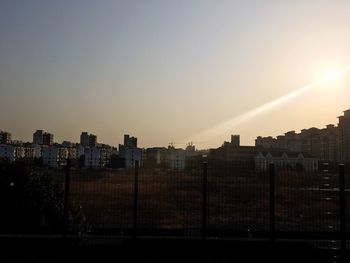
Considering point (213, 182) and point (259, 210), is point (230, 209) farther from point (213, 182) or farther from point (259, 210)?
point (213, 182)

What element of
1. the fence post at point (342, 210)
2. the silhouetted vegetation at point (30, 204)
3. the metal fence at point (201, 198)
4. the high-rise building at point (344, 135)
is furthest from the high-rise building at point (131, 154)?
the high-rise building at point (344, 135)

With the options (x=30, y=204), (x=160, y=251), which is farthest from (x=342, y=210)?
(x=30, y=204)

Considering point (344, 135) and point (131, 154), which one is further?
point (344, 135)

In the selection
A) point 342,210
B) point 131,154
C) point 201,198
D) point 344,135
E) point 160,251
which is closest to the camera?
point 342,210

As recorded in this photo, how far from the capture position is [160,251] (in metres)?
10.8

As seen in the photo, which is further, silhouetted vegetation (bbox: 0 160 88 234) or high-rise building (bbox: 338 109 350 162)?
high-rise building (bbox: 338 109 350 162)

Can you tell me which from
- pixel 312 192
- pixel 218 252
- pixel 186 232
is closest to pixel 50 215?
pixel 186 232

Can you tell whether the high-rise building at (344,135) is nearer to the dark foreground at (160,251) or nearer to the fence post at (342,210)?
the dark foreground at (160,251)

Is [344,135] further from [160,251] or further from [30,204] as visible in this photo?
[30,204]

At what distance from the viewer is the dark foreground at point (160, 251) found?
34.0ft

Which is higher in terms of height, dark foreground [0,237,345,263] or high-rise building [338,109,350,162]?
high-rise building [338,109,350,162]

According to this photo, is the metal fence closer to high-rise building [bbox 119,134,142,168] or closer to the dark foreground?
the dark foreground

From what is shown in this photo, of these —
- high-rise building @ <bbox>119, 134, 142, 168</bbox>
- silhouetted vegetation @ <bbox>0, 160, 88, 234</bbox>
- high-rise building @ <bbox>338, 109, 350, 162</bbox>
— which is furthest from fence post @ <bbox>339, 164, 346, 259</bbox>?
high-rise building @ <bbox>338, 109, 350, 162</bbox>

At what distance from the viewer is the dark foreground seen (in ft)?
34.0
